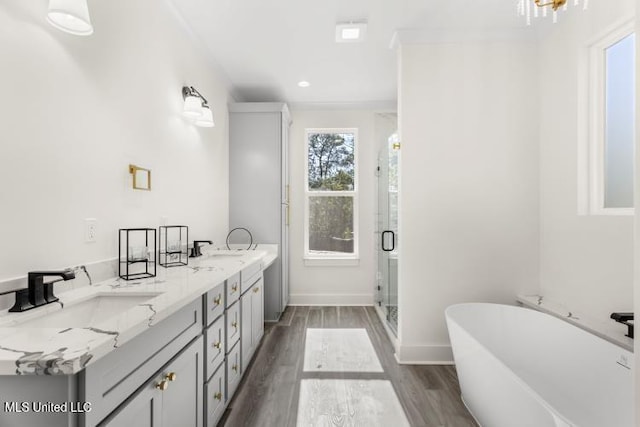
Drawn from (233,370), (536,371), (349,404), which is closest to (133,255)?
(233,370)

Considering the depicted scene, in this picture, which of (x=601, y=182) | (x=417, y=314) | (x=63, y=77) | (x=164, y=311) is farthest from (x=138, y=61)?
(x=601, y=182)

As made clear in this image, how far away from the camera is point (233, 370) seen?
2.05 meters

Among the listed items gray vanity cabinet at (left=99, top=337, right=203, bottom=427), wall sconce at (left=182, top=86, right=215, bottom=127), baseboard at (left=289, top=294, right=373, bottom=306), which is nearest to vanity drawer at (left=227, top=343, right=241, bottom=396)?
gray vanity cabinet at (left=99, top=337, right=203, bottom=427)

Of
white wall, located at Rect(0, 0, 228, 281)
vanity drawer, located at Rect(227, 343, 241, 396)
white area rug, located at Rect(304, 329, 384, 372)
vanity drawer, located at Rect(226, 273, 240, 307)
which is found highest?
white wall, located at Rect(0, 0, 228, 281)

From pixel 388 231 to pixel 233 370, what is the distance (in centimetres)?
198

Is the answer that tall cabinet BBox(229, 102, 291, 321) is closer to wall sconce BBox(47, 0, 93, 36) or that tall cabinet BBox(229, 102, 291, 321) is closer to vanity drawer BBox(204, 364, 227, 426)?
vanity drawer BBox(204, 364, 227, 426)

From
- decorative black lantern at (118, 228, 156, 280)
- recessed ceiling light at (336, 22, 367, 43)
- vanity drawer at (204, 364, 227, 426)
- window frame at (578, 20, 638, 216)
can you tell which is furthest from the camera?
recessed ceiling light at (336, 22, 367, 43)

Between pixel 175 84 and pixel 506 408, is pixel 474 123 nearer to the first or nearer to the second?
pixel 506 408

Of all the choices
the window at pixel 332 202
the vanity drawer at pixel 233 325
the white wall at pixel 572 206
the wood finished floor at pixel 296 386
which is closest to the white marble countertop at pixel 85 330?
the vanity drawer at pixel 233 325

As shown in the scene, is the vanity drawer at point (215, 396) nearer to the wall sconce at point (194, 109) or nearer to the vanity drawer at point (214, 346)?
the vanity drawer at point (214, 346)

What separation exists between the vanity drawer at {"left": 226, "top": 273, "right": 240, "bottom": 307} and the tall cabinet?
1.44 metres

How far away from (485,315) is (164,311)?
7.06ft

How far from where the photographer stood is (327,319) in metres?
3.69

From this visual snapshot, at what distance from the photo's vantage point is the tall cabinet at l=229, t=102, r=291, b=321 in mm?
3602
